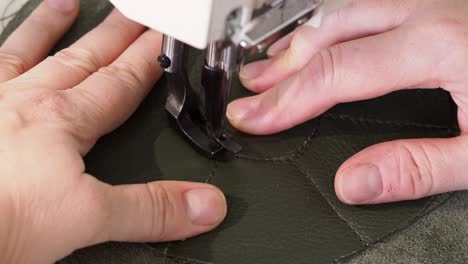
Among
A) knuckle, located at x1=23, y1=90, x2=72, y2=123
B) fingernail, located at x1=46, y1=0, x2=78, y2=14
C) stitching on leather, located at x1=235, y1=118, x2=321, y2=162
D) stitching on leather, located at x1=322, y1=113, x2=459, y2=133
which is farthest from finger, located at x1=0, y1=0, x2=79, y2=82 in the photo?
stitching on leather, located at x1=322, y1=113, x2=459, y2=133

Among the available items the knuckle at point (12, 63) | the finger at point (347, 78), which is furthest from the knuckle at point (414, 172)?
the knuckle at point (12, 63)

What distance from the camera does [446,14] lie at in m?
0.84

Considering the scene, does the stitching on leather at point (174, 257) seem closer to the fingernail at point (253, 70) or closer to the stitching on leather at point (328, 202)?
the stitching on leather at point (328, 202)

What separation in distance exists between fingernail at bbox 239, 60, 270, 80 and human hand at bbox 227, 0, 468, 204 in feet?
0.20

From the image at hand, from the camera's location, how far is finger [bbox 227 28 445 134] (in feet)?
2.65

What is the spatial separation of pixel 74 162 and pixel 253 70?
396 millimetres

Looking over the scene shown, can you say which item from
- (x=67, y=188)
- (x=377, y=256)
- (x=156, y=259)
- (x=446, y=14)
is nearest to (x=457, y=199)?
(x=377, y=256)

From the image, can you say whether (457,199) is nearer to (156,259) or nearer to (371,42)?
(371,42)

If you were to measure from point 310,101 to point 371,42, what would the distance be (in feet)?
0.42

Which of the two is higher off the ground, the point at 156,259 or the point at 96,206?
the point at 96,206

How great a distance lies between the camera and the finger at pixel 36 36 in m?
0.90

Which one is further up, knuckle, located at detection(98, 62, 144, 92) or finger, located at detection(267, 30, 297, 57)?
knuckle, located at detection(98, 62, 144, 92)

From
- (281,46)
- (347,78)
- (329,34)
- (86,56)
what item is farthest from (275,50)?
(86,56)

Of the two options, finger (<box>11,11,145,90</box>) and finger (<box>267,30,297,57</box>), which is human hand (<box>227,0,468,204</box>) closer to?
finger (<box>267,30,297,57</box>)
